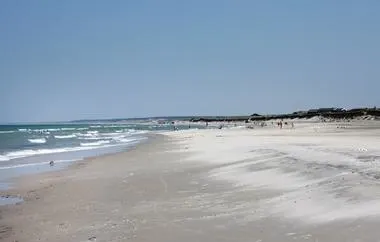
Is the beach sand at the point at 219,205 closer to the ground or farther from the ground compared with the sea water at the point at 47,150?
farther from the ground

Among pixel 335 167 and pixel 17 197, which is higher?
pixel 335 167

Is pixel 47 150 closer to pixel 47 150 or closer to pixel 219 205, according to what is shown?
pixel 47 150

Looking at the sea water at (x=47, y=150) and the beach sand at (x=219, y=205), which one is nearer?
the beach sand at (x=219, y=205)

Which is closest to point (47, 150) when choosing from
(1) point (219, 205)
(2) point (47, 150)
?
(2) point (47, 150)

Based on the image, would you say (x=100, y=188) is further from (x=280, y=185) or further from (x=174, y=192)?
(x=280, y=185)

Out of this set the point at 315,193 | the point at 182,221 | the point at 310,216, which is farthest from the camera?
the point at 315,193

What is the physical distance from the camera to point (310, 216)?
819 cm

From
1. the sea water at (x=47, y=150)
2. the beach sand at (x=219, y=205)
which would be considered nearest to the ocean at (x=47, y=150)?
the sea water at (x=47, y=150)

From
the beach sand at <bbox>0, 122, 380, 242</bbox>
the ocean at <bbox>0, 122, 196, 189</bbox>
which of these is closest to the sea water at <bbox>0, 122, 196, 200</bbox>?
the ocean at <bbox>0, 122, 196, 189</bbox>

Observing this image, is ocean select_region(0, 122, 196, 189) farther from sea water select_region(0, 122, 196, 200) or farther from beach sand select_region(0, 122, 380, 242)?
beach sand select_region(0, 122, 380, 242)

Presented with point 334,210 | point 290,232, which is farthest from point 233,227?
point 334,210

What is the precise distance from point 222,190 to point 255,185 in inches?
36.2

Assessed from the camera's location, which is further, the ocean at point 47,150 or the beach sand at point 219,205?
the ocean at point 47,150

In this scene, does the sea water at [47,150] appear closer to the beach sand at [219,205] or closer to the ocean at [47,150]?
the ocean at [47,150]
